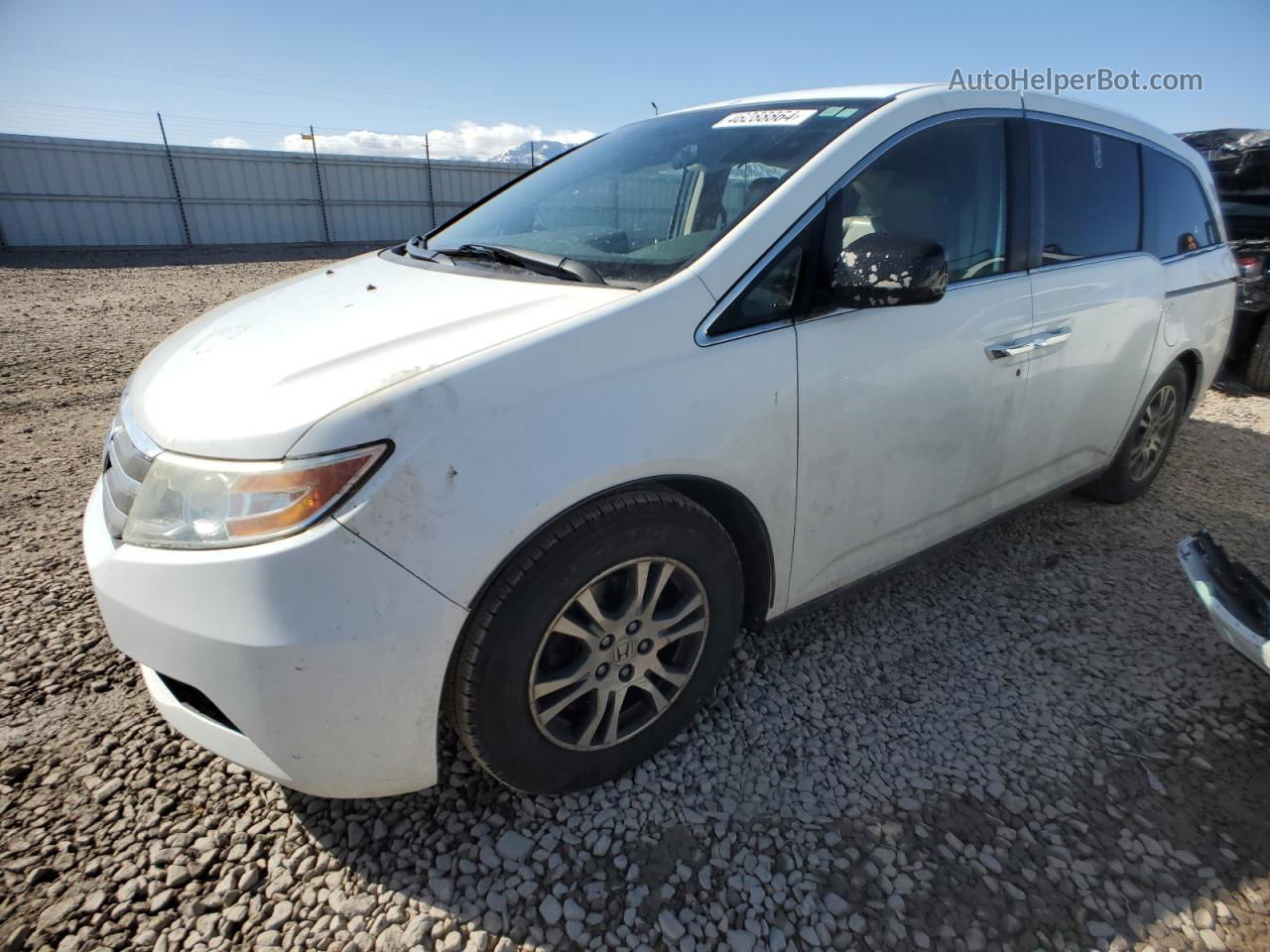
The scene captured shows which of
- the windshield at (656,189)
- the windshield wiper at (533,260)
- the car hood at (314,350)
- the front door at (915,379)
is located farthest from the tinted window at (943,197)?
the car hood at (314,350)

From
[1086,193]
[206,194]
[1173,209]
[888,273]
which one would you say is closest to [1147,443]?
[1173,209]

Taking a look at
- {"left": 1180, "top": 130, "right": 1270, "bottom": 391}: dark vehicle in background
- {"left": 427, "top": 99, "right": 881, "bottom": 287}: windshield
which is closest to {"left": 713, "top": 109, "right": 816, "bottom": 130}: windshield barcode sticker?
{"left": 427, "top": 99, "right": 881, "bottom": 287}: windshield

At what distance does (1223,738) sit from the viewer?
2.14 m

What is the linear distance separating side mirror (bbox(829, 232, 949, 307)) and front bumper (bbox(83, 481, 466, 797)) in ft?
4.08

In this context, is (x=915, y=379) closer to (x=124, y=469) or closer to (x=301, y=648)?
(x=301, y=648)

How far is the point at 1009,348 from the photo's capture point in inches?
93.0

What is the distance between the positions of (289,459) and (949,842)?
1.78 metres

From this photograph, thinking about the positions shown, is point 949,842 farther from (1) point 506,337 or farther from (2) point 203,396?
(2) point 203,396

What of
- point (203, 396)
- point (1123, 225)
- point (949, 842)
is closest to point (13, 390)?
point (203, 396)

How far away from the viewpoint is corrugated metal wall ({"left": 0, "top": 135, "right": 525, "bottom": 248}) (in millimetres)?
15031

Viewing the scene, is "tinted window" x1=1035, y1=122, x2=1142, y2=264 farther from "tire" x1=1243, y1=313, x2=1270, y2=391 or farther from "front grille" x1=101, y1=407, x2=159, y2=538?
"tire" x1=1243, y1=313, x2=1270, y2=391

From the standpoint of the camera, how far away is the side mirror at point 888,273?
5.85ft

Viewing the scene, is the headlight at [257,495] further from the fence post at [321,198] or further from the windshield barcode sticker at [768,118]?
the fence post at [321,198]

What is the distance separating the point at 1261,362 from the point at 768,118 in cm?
597
